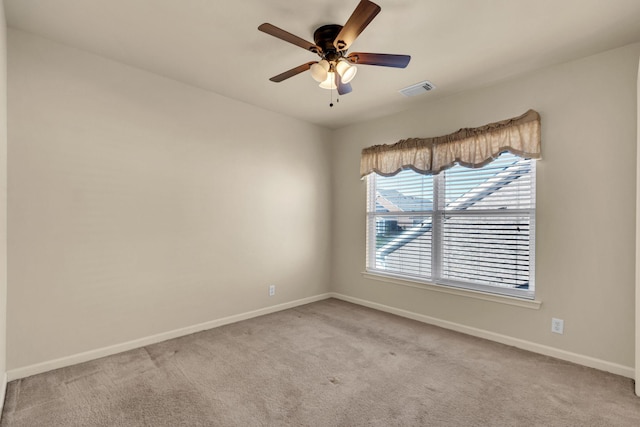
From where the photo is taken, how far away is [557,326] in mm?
2811

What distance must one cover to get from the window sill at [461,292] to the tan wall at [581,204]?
0.05m

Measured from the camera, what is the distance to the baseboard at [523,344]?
8.27 ft

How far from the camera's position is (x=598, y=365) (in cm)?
259

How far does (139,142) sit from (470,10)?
2.92 metres

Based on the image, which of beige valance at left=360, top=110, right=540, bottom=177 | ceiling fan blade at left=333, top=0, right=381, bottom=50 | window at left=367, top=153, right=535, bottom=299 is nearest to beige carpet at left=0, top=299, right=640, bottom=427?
window at left=367, top=153, right=535, bottom=299

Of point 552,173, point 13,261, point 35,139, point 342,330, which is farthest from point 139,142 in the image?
point 552,173

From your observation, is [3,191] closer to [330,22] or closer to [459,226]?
[330,22]

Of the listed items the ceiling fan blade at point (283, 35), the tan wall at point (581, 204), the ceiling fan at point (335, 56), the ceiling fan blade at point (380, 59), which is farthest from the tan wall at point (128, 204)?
the tan wall at point (581, 204)

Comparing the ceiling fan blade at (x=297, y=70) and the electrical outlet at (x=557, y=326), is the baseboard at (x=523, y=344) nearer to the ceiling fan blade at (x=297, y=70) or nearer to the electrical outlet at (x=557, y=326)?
the electrical outlet at (x=557, y=326)

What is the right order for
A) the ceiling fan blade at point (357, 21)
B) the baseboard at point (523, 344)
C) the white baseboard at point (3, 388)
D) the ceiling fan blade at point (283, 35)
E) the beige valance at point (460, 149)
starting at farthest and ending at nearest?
the beige valance at point (460, 149), the baseboard at point (523, 344), the white baseboard at point (3, 388), the ceiling fan blade at point (283, 35), the ceiling fan blade at point (357, 21)

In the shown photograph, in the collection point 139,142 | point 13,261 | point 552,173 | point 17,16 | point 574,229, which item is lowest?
point 13,261

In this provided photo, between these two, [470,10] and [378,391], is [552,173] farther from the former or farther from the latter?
A: [378,391]

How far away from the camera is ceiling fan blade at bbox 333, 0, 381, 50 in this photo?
1.71 m

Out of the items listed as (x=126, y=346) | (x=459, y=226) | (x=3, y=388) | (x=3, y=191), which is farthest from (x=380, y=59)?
(x=3, y=388)
